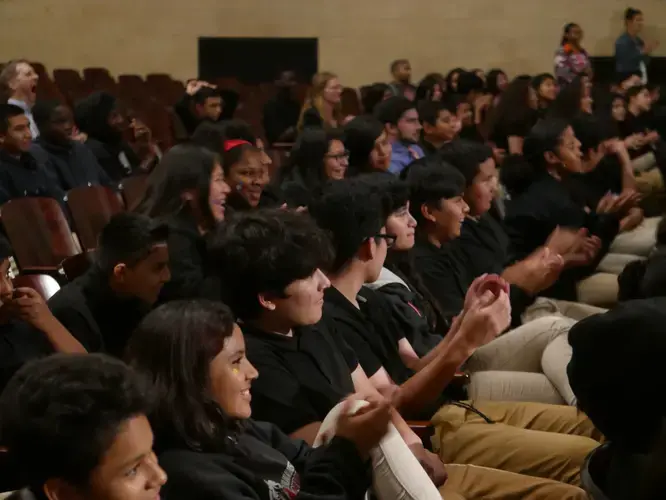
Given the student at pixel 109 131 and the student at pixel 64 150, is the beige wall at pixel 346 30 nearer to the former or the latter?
the student at pixel 109 131

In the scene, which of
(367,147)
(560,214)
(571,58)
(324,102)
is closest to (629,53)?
(571,58)

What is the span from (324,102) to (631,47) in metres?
3.96

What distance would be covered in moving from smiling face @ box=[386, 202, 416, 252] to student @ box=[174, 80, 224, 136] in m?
3.45

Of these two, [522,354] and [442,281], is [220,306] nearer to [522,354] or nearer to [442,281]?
[522,354]

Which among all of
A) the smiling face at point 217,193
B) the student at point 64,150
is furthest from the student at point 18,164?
the smiling face at point 217,193

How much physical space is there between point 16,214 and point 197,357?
208cm

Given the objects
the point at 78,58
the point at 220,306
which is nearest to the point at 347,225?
the point at 220,306

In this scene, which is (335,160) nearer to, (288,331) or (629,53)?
(288,331)

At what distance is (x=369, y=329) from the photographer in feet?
7.23

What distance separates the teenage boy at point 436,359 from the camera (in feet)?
6.54

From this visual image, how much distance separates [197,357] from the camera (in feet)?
4.64

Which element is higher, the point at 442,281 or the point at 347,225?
the point at 347,225

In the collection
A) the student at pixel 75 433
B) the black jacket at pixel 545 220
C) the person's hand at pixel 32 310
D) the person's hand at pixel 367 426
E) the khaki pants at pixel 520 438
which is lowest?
the khaki pants at pixel 520 438

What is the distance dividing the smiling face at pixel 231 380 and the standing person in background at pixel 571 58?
7.04 meters
